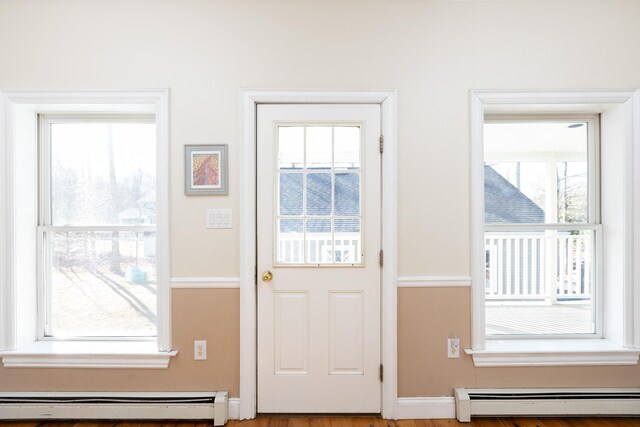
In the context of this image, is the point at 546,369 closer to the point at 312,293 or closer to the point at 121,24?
the point at 312,293

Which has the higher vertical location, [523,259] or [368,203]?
[368,203]

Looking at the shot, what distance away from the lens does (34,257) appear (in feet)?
7.81

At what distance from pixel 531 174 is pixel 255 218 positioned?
1.88 metres

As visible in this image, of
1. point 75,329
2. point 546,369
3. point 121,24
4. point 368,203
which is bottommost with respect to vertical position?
point 546,369

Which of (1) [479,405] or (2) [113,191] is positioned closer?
(1) [479,405]

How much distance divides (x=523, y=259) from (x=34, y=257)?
10.7 feet

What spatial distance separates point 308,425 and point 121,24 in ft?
8.70

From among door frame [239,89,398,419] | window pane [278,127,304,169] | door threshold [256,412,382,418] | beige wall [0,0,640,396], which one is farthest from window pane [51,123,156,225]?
door threshold [256,412,382,418]

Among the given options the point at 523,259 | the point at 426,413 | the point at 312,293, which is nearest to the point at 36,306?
the point at 312,293

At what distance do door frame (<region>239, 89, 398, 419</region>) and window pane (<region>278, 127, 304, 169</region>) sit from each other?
6.3 inches

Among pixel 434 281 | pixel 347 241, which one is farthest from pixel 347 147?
pixel 434 281

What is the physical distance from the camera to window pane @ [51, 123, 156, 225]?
245 cm

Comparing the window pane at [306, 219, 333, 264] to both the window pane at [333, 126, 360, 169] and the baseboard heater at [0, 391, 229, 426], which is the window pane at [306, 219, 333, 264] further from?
the baseboard heater at [0, 391, 229, 426]

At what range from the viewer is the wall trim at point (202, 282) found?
2229 millimetres
